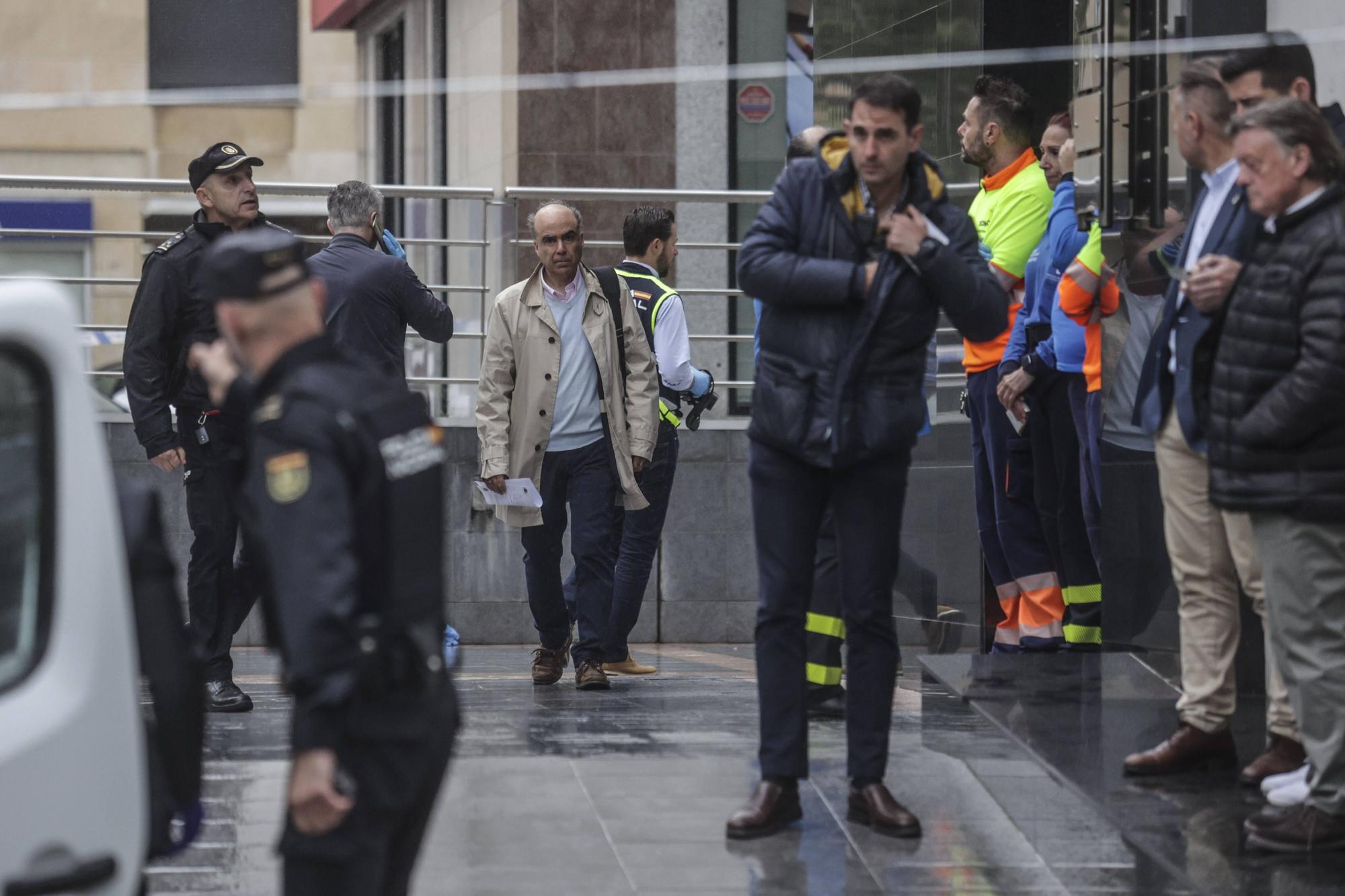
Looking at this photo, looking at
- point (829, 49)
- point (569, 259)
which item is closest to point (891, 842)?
Answer: point (569, 259)

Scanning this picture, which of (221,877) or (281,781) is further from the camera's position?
(281,781)

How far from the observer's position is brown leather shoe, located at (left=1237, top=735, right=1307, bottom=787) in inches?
218

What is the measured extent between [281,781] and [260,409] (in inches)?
113

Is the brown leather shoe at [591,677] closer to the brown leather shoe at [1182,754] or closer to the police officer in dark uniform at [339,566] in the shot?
the brown leather shoe at [1182,754]

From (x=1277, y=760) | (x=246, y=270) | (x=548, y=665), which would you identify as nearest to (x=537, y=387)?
(x=548, y=665)

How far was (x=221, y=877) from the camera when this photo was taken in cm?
500

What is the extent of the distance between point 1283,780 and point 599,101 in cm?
967

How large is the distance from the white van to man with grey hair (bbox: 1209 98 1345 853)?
9.90ft

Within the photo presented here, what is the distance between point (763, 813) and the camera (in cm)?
531

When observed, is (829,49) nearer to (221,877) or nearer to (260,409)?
(221,877)

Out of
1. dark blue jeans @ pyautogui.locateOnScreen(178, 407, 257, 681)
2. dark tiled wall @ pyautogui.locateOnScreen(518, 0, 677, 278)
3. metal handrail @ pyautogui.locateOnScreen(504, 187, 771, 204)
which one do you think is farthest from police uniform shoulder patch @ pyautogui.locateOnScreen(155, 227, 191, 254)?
dark tiled wall @ pyautogui.locateOnScreen(518, 0, 677, 278)

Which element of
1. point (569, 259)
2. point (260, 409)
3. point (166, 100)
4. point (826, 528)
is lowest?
point (826, 528)

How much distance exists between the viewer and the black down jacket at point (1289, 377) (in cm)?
490

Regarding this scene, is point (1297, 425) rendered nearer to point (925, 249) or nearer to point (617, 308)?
point (925, 249)
